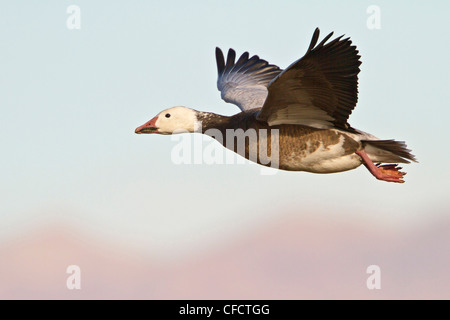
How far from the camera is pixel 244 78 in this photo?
1002 centimetres

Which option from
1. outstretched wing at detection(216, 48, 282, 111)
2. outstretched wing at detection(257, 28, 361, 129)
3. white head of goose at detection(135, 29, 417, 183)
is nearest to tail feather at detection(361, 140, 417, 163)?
white head of goose at detection(135, 29, 417, 183)

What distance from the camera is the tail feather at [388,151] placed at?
7.39 metres

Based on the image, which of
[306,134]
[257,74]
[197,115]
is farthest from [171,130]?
[257,74]

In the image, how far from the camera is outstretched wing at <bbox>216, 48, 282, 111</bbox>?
9.29 meters

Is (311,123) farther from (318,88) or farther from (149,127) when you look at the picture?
(149,127)

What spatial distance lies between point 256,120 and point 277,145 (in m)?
0.34

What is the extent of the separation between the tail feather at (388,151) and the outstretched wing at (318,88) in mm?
396

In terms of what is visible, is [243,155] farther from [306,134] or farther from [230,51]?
[230,51]

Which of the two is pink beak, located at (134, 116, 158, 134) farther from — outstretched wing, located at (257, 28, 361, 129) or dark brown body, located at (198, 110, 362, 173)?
outstretched wing, located at (257, 28, 361, 129)

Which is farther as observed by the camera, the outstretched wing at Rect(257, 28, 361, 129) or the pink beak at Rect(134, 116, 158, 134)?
the pink beak at Rect(134, 116, 158, 134)

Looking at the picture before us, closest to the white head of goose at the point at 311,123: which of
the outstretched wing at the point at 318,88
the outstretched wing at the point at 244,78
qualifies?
the outstretched wing at the point at 318,88

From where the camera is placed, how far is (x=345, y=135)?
7.36 metres

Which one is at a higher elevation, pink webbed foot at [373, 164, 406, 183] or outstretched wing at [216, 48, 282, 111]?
outstretched wing at [216, 48, 282, 111]

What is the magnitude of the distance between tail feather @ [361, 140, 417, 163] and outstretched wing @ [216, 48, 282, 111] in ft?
6.46
